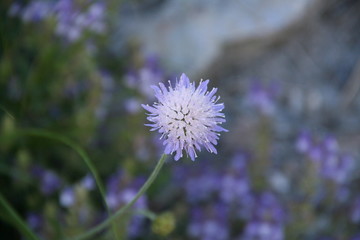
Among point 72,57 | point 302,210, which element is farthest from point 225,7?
point 302,210

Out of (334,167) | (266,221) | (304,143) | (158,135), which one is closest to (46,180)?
(158,135)

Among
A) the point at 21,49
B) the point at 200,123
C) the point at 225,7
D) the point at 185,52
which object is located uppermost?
the point at 225,7

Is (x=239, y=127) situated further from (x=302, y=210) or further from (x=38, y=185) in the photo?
(x=38, y=185)

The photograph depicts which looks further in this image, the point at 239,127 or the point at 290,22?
the point at 290,22

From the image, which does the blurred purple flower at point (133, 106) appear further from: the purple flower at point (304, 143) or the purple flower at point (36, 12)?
the purple flower at point (304, 143)

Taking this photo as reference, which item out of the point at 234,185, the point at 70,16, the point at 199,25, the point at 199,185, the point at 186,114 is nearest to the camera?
the point at 186,114

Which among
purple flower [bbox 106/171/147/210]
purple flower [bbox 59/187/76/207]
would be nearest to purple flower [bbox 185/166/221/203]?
purple flower [bbox 106/171/147/210]

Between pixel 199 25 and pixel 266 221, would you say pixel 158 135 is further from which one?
pixel 199 25

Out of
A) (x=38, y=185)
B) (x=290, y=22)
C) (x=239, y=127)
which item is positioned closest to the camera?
(x=38, y=185)
